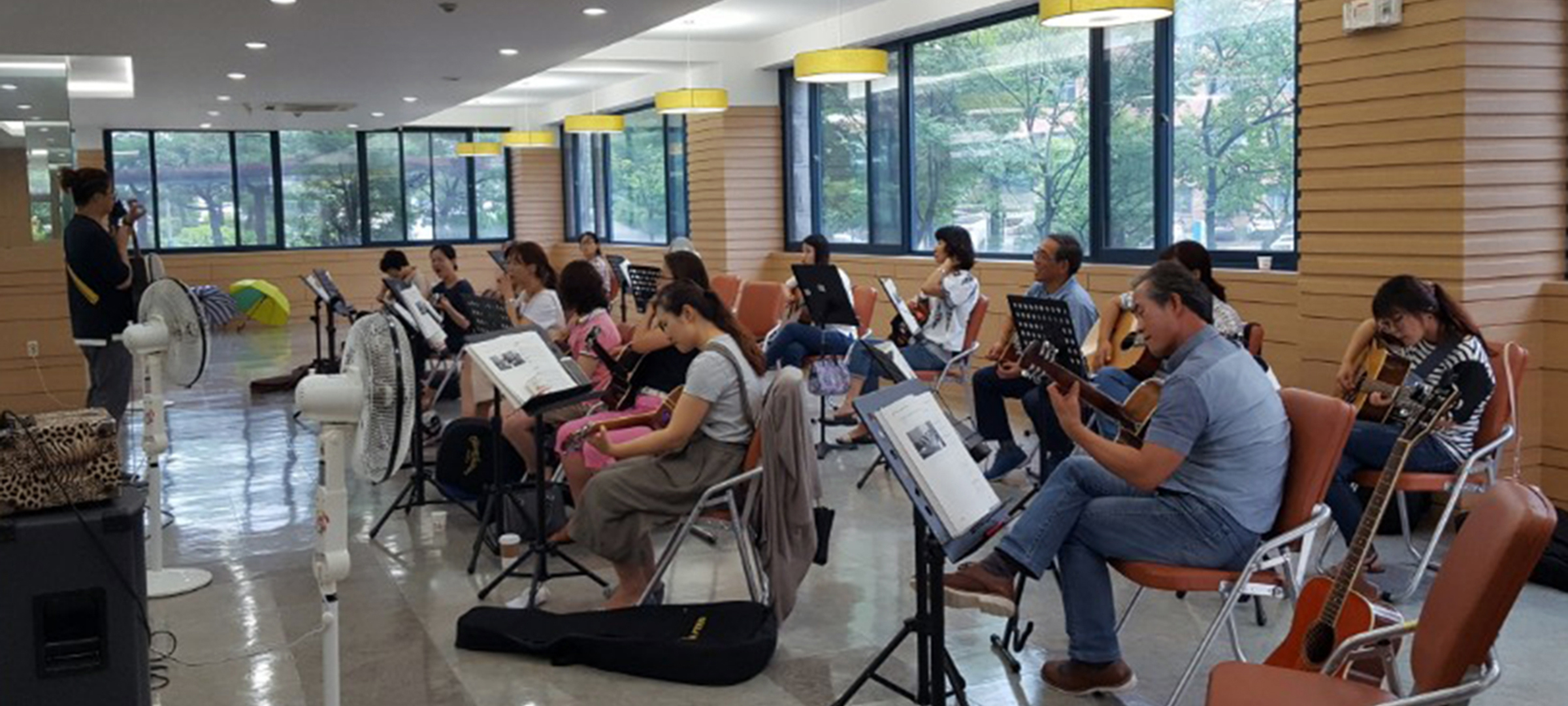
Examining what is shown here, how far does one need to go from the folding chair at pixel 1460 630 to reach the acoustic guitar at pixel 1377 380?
102 inches

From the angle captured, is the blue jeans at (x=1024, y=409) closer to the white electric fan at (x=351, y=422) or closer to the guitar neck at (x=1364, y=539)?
the guitar neck at (x=1364, y=539)

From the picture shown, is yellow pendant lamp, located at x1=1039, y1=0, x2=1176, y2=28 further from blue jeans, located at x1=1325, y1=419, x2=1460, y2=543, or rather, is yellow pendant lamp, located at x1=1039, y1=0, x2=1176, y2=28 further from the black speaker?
the black speaker

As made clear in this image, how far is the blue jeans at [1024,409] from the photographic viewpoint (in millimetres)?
6340

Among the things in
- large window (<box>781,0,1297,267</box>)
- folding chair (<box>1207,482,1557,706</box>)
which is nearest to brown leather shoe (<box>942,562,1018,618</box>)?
folding chair (<box>1207,482,1557,706</box>)

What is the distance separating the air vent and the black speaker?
12.6 meters

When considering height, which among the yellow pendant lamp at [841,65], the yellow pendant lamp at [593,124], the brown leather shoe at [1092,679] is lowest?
the brown leather shoe at [1092,679]

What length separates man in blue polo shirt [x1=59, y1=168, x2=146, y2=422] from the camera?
22.8ft

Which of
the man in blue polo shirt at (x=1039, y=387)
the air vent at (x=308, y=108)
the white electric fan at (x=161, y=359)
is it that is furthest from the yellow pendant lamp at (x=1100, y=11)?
the air vent at (x=308, y=108)

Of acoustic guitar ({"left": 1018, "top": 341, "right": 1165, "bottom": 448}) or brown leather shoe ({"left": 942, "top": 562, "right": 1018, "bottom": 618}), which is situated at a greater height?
acoustic guitar ({"left": 1018, "top": 341, "right": 1165, "bottom": 448})

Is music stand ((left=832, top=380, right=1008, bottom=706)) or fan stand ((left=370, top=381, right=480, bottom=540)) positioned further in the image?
fan stand ((left=370, top=381, right=480, bottom=540))

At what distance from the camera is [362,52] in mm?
10828

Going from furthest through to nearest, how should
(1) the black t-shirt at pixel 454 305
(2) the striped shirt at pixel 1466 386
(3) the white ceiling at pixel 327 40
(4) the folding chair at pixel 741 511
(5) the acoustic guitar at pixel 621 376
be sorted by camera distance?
1. (1) the black t-shirt at pixel 454 305
2. (3) the white ceiling at pixel 327 40
3. (5) the acoustic guitar at pixel 621 376
4. (2) the striped shirt at pixel 1466 386
5. (4) the folding chair at pixel 741 511

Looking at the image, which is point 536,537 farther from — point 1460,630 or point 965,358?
point 1460,630

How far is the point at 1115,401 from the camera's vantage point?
13.6 feet
